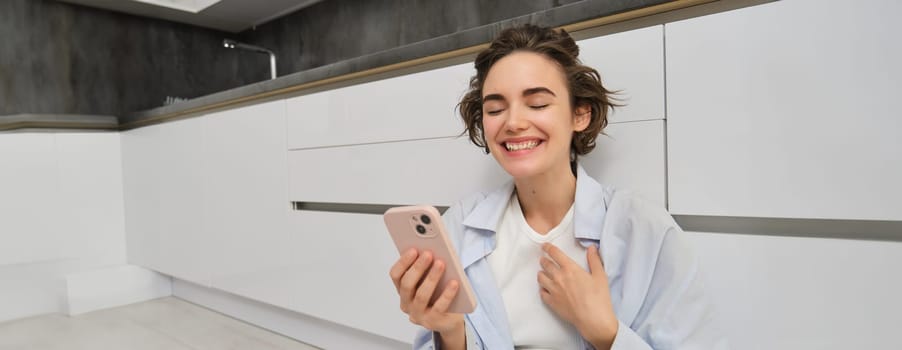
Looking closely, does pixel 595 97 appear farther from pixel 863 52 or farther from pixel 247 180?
pixel 247 180

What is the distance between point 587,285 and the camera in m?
0.72

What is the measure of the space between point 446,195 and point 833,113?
0.73 meters

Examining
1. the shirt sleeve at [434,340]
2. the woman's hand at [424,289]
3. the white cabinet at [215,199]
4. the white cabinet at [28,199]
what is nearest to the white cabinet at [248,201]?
the white cabinet at [215,199]

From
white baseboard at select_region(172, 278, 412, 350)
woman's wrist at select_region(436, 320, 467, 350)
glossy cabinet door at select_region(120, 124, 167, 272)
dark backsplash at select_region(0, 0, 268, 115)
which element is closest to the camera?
woman's wrist at select_region(436, 320, 467, 350)

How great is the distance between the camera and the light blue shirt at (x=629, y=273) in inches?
27.4

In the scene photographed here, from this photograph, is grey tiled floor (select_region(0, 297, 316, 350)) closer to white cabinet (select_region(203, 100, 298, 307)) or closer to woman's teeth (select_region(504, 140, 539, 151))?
white cabinet (select_region(203, 100, 298, 307))

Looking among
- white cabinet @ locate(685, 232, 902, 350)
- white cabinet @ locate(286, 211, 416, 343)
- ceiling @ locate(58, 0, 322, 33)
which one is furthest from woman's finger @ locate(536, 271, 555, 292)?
ceiling @ locate(58, 0, 322, 33)

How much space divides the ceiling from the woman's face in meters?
1.96

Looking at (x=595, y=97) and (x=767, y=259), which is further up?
(x=595, y=97)

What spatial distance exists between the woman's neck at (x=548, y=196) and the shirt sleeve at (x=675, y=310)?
0.19 metres

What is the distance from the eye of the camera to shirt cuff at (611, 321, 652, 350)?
681 mm

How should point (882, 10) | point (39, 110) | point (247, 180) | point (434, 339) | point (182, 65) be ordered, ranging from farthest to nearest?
point (182, 65)
point (39, 110)
point (247, 180)
point (434, 339)
point (882, 10)

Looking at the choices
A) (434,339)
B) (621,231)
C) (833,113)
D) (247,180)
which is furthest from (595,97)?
(247,180)

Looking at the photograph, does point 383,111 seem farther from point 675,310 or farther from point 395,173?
point 675,310
